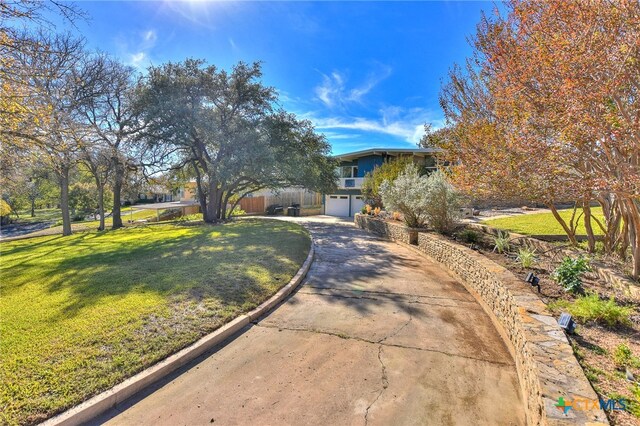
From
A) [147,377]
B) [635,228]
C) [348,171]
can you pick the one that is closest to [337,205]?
[348,171]

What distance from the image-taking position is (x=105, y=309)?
4.56 m

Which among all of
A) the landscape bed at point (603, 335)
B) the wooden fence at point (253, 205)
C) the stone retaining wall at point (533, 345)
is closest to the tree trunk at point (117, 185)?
the wooden fence at point (253, 205)

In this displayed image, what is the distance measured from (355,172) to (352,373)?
24.8 meters

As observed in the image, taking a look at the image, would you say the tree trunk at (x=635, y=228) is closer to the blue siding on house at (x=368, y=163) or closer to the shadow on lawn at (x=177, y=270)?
the shadow on lawn at (x=177, y=270)

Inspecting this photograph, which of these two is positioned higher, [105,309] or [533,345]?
[533,345]

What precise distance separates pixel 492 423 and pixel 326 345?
2052 mm

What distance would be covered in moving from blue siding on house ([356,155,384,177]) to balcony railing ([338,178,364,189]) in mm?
841

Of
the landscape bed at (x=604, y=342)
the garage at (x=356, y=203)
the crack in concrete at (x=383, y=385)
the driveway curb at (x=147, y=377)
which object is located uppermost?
the garage at (x=356, y=203)

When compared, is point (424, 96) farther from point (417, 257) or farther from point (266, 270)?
point (266, 270)

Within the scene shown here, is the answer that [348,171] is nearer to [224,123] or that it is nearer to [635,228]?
[224,123]

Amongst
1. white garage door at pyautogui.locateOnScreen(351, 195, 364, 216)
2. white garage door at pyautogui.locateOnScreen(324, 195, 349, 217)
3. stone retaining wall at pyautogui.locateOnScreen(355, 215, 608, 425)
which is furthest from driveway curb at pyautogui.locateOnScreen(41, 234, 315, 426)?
white garage door at pyautogui.locateOnScreen(324, 195, 349, 217)

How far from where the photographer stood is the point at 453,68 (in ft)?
26.8

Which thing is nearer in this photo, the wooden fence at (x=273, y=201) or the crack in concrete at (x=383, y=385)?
the crack in concrete at (x=383, y=385)

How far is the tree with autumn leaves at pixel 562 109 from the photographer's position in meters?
3.74
